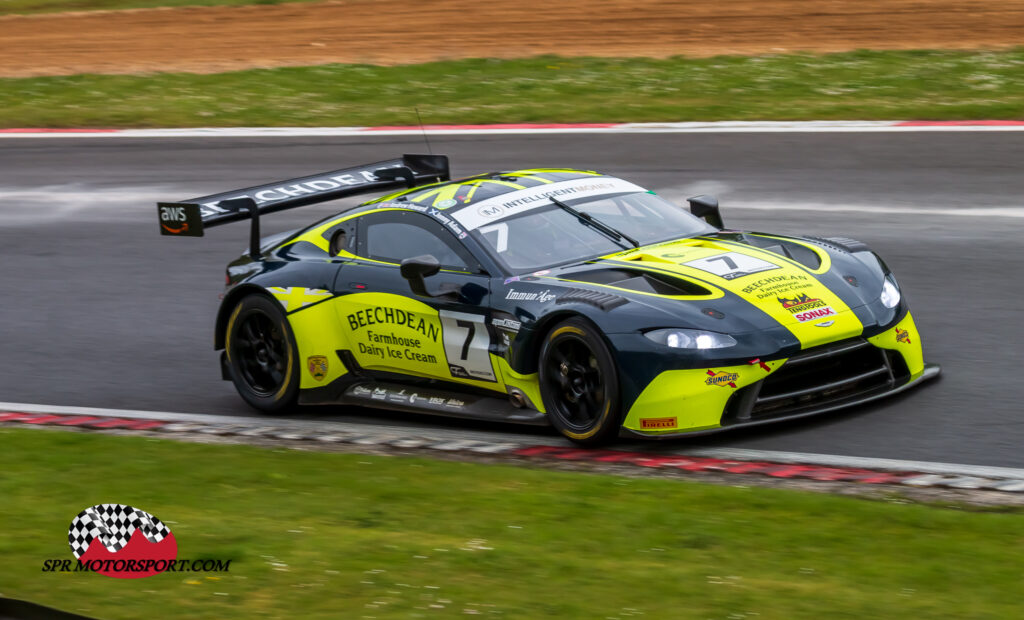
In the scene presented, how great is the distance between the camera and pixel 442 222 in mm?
8250

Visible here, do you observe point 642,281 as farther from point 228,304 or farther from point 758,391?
point 228,304

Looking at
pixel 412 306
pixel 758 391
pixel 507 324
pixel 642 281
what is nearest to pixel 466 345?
pixel 507 324

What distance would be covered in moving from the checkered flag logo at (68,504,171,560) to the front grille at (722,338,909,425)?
291 cm

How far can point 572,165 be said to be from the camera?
15.3m

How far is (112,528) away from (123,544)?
149 mm

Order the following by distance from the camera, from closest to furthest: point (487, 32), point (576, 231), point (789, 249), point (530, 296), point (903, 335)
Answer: point (530, 296) → point (903, 335) → point (789, 249) → point (576, 231) → point (487, 32)

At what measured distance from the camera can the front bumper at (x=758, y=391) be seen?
23.1ft

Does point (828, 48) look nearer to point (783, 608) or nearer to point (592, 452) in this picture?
point (592, 452)

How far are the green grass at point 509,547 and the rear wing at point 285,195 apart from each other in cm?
233

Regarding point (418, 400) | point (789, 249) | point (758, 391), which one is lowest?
point (418, 400)

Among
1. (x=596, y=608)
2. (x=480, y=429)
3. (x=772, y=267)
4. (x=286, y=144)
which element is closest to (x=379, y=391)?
(x=480, y=429)

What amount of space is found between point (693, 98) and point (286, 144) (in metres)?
5.35

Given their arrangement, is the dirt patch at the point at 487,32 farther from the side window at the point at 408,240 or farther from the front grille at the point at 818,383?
the front grille at the point at 818,383

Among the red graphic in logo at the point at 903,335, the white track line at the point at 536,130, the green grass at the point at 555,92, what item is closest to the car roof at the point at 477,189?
the red graphic in logo at the point at 903,335
